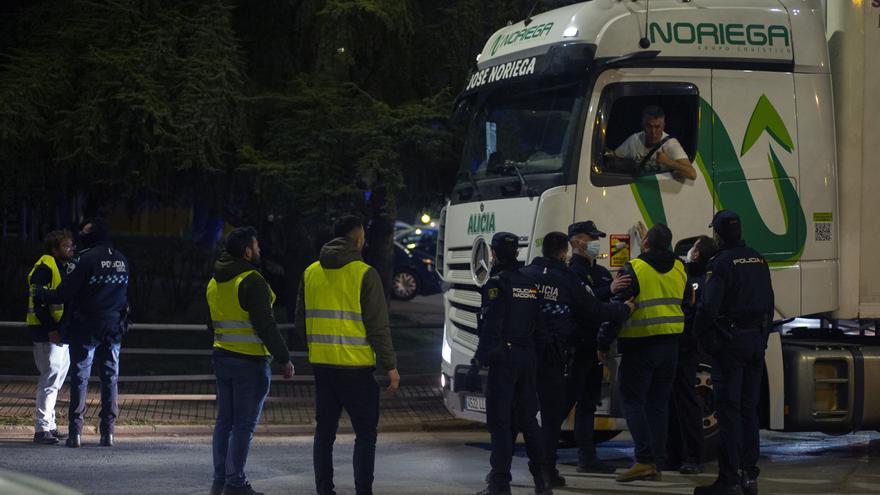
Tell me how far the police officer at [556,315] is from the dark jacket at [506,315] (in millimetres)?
123

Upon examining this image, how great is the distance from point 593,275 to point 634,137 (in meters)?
1.17

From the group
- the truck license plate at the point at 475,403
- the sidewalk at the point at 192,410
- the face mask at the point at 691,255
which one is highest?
the face mask at the point at 691,255

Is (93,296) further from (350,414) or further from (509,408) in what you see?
(509,408)

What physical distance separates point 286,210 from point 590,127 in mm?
7152

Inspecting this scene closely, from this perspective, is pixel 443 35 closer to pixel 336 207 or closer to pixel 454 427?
pixel 336 207

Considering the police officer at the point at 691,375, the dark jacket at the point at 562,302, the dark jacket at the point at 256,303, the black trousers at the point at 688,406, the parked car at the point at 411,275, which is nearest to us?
the dark jacket at the point at 256,303

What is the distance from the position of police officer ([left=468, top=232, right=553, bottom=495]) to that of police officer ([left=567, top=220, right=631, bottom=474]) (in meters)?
0.71

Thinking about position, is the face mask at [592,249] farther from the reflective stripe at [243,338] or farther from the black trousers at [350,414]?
the reflective stripe at [243,338]

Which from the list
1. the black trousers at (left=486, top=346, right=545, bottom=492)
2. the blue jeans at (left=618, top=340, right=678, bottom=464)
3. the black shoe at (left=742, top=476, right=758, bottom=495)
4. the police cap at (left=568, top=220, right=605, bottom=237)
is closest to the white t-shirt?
the police cap at (left=568, top=220, right=605, bottom=237)

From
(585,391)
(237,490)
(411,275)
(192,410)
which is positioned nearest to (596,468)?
(585,391)

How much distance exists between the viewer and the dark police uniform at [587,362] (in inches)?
366

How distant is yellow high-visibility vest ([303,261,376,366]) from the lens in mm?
7988

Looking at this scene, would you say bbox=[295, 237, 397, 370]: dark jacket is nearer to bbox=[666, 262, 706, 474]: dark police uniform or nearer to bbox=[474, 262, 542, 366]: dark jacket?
bbox=[474, 262, 542, 366]: dark jacket

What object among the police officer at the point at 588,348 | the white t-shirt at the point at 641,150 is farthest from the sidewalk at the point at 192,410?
the white t-shirt at the point at 641,150
